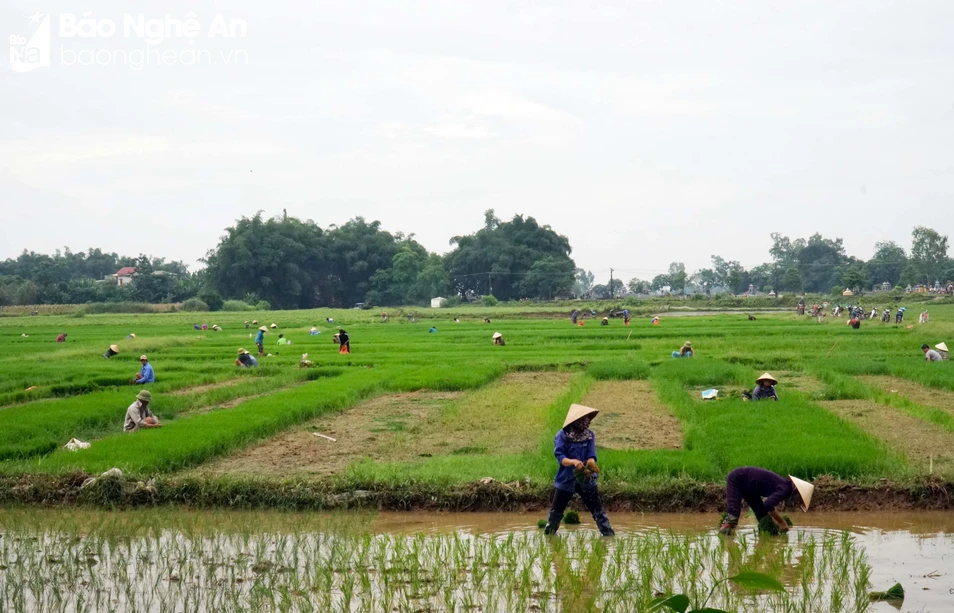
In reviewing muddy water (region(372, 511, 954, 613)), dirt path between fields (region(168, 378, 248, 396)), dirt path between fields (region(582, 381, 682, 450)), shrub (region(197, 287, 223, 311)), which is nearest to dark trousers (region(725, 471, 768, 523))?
muddy water (region(372, 511, 954, 613))

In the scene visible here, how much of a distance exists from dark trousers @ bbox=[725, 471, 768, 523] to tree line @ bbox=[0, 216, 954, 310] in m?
68.8

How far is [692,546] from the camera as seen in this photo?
7.04 metres

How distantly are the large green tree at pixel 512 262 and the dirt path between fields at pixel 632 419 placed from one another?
207 feet

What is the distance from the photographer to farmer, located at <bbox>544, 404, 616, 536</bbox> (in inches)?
273

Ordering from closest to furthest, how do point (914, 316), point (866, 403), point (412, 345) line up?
1. point (866, 403)
2. point (412, 345)
3. point (914, 316)

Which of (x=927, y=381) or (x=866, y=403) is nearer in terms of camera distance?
(x=866, y=403)

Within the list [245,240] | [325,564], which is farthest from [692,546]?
[245,240]

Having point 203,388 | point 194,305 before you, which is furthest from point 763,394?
point 194,305

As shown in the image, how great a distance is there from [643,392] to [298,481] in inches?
357

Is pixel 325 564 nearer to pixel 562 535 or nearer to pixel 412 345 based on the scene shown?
pixel 562 535

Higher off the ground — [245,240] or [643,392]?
[245,240]

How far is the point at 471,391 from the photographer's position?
1720 cm

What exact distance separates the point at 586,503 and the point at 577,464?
1.82 feet

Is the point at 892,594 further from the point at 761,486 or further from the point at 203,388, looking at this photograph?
the point at 203,388
